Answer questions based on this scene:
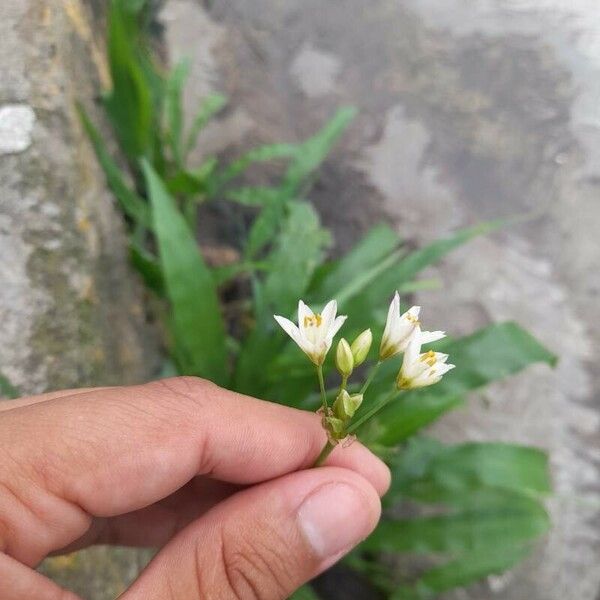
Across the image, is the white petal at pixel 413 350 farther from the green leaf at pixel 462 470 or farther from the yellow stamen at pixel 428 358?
the green leaf at pixel 462 470

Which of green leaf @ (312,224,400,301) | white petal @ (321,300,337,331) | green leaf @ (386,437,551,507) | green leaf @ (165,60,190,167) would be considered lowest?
green leaf @ (386,437,551,507)

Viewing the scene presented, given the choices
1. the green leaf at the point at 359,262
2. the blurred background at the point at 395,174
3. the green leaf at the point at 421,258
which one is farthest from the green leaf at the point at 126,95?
the green leaf at the point at 421,258

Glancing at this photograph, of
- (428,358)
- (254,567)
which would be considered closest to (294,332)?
(428,358)

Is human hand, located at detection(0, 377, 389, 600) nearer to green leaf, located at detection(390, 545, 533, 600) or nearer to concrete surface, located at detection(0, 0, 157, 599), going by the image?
concrete surface, located at detection(0, 0, 157, 599)

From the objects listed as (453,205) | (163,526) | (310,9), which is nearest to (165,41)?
(310,9)

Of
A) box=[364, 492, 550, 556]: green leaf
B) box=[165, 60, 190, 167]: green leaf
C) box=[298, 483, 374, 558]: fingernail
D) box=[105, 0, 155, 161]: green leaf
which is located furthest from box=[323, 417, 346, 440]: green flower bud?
box=[165, 60, 190, 167]: green leaf

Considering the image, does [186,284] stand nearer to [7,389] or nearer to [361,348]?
[7,389]

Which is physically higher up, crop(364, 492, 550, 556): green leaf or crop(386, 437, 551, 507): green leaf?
crop(386, 437, 551, 507): green leaf
